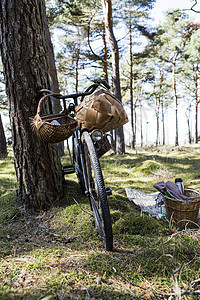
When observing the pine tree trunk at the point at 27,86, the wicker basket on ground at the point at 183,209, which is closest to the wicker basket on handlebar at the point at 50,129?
the pine tree trunk at the point at 27,86

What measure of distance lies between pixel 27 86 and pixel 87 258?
5.99 ft

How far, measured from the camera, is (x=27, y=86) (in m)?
2.27

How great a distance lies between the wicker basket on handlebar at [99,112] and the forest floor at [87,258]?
3.14ft

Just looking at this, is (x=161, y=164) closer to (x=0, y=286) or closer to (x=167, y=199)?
(x=167, y=199)

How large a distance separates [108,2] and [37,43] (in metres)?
6.89

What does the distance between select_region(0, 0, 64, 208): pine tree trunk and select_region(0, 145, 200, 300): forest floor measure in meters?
0.32

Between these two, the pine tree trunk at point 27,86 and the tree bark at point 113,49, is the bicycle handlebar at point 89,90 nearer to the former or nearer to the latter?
the pine tree trunk at point 27,86

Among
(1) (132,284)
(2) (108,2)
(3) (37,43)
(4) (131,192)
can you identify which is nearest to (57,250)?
(1) (132,284)

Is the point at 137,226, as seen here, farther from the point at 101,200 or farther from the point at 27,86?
the point at 27,86

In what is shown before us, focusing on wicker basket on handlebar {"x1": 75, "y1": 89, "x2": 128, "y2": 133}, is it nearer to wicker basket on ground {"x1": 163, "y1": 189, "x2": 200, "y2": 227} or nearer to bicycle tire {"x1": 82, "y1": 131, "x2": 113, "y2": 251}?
bicycle tire {"x1": 82, "y1": 131, "x2": 113, "y2": 251}

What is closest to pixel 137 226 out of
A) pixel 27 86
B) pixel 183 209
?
pixel 183 209

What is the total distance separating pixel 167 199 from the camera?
96.7 inches

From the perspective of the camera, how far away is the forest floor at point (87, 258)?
1.16 metres

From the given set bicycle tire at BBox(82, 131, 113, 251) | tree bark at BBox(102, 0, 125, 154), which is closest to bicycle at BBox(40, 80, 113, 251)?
bicycle tire at BBox(82, 131, 113, 251)
